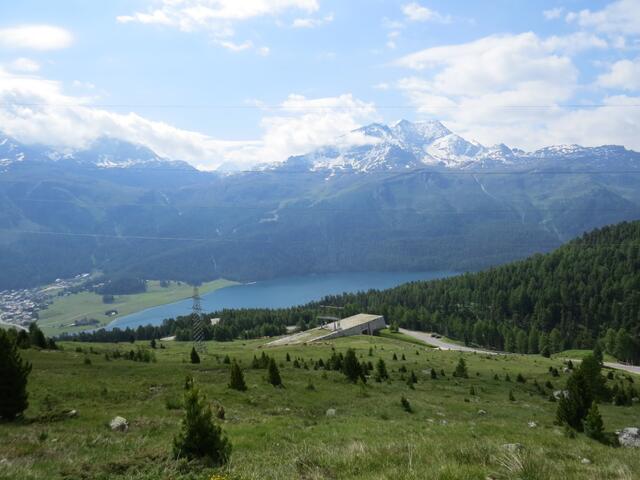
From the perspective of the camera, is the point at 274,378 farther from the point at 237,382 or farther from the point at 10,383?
the point at 10,383

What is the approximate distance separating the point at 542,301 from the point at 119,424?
159m

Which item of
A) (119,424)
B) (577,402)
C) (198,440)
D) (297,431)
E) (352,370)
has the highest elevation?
(198,440)

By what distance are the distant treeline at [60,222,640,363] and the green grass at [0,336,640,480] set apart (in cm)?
9023

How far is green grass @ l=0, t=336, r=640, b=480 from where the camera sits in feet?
36.9

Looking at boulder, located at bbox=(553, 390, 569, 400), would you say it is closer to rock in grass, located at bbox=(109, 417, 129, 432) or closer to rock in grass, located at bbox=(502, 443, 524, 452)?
rock in grass, located at bbox=(502, 443, 524, 452)

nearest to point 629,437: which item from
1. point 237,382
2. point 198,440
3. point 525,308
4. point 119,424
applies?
point 237,382

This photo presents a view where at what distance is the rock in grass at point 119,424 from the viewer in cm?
1834

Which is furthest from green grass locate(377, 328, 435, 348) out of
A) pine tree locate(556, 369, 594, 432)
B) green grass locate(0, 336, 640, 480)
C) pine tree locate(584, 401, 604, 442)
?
pine tree locate(584, 401, 604, 442)

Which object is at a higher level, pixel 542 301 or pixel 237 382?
pixel 237 382

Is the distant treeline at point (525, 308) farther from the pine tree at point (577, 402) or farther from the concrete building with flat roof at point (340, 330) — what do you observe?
the pine tree at point (577, 402)

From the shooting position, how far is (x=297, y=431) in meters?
18.4

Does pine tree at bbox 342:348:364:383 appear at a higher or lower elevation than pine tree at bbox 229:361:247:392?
lower

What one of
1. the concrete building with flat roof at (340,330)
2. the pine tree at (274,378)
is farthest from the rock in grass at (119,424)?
the concrete building with flat roof at (340,330)

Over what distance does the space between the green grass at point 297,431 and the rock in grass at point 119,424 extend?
13.7 inches
